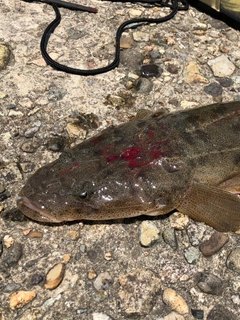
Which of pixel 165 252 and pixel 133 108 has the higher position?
pixel 133 108

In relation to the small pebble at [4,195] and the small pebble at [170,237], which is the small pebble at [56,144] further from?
the small pebble at [170,237]

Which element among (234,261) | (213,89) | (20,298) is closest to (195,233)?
(234,261)

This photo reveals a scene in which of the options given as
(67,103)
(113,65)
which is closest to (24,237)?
(67,103)

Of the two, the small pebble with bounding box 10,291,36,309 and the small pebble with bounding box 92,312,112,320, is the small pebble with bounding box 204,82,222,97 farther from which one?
the small pebble with bounding box 10,291,36,309

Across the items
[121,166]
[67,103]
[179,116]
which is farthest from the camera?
[67,103]

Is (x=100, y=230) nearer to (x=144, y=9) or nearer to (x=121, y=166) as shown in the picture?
(x=121, y=166)

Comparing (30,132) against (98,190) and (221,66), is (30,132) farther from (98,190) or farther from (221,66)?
(221,66)
